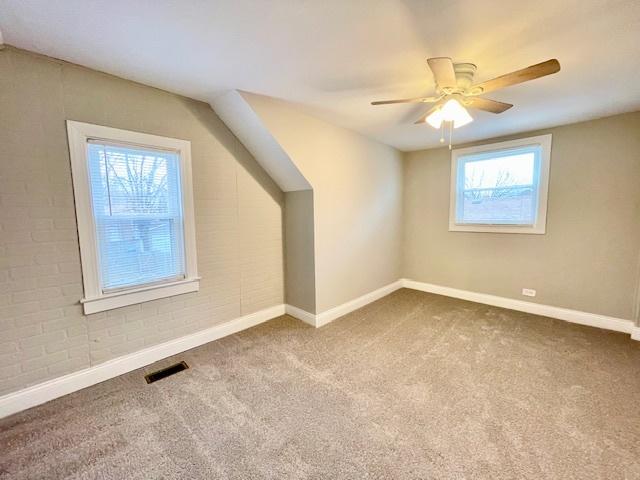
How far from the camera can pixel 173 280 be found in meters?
2.53

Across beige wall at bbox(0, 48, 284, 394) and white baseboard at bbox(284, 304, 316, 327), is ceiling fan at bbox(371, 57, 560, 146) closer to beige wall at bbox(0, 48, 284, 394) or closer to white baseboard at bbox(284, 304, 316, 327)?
beige wall at bbox(0, 48, 284, 394)

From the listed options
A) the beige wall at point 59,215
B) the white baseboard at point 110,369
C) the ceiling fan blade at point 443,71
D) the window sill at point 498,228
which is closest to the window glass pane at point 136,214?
the beige wall at point 59,215

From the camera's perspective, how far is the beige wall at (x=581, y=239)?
285cm

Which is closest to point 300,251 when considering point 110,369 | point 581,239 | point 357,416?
point 357,416

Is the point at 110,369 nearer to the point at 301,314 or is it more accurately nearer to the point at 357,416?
the point at 301,314

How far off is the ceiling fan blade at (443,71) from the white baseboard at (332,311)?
2510 mm

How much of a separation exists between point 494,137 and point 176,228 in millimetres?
4056

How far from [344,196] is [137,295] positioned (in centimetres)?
240

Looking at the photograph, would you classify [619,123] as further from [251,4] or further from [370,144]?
[251,4]

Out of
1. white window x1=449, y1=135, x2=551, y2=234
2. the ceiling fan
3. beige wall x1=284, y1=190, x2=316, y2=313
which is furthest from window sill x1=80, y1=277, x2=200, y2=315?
white window x1=449, y1=135, x2=551, y2=234

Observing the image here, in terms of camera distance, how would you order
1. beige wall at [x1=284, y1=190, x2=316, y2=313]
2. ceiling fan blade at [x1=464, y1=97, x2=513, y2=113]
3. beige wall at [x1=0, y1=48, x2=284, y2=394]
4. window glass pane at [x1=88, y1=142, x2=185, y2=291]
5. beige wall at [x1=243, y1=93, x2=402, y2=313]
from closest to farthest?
beige wall at [x1=0, y1=48, x2=284, y2=394] → ceiling fan blade at [x1=464, y1=97, x2=513, y2=113] → window glass pane at [x1=88, y1=142, x2=185, y2=291] → beige wall at [x1=243, y1=93, x2=402, y2=313] → beige wall at [x1=284, y1=190, x2=316, y2=313]

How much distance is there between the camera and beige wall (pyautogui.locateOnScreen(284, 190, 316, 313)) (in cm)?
310

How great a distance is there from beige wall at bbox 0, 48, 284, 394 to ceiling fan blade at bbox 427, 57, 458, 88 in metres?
2.07

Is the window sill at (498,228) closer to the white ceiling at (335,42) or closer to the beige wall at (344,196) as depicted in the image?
the beige wall at (344,196)
